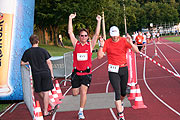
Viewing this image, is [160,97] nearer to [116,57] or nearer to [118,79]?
[118,79]

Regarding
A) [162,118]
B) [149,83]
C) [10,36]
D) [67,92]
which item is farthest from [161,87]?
[10,36]

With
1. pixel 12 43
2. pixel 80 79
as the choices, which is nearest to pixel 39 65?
pixel 80 79

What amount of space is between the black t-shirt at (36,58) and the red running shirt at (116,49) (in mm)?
1461

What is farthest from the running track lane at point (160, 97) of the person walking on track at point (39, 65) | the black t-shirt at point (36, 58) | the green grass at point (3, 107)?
the green grass at point (3, 107)

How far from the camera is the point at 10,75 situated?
1009 cm

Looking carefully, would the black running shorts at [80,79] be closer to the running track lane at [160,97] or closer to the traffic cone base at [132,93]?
the running track lane at [160,97]

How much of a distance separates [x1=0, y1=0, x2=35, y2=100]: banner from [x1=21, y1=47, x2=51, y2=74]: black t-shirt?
91.8 inches

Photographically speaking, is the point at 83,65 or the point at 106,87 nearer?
the point at 83,65

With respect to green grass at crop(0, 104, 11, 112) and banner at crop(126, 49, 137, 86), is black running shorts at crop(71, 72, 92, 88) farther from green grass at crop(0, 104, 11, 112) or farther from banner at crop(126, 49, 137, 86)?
banner at crop(126, 49, 137, 86)

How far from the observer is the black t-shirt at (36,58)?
7.67 m

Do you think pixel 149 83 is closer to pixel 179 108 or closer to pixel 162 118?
pixel 179 108

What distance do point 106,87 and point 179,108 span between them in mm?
4564

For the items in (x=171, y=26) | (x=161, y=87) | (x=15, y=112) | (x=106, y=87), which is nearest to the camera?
(x=15, y=112)

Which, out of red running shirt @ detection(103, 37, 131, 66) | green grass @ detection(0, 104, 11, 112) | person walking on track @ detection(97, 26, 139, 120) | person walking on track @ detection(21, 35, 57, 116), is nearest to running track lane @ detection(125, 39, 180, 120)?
person walking on track @ detection(97, 26, 139, 120)
